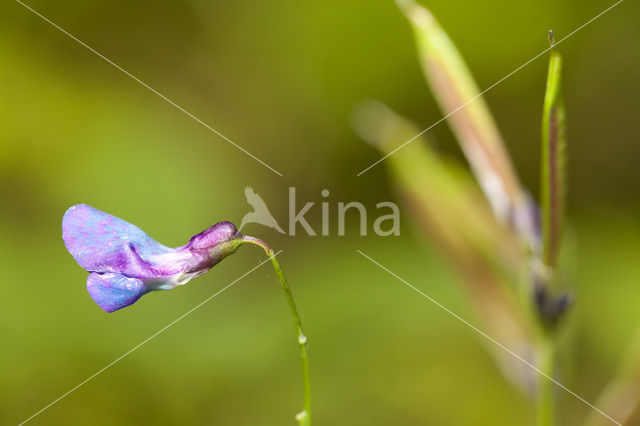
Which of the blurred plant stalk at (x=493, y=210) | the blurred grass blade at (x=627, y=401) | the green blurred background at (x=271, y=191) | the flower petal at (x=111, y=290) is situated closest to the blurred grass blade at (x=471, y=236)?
the blurred plant stalk at (x=493, y=210)

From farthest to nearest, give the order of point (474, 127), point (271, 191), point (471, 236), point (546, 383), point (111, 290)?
1. point (271, 191)
2. point (471, 236)
3. point (474, 127)
4. point (546, 383)
5. point (111, 290)

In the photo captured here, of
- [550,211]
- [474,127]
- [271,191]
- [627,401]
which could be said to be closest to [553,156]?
[550,211]

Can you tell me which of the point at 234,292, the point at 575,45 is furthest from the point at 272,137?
the point at 575,45

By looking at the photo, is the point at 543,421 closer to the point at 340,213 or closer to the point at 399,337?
the point at 399,337

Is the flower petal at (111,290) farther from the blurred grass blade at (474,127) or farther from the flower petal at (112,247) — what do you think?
the blurred grass blade at (474,127)

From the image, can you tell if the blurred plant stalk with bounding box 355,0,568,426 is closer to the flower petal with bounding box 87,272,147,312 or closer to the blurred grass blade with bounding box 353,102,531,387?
the blurred grass blade with bounding box 353,102,531,387

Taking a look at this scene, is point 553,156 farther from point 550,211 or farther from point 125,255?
point 125,255
